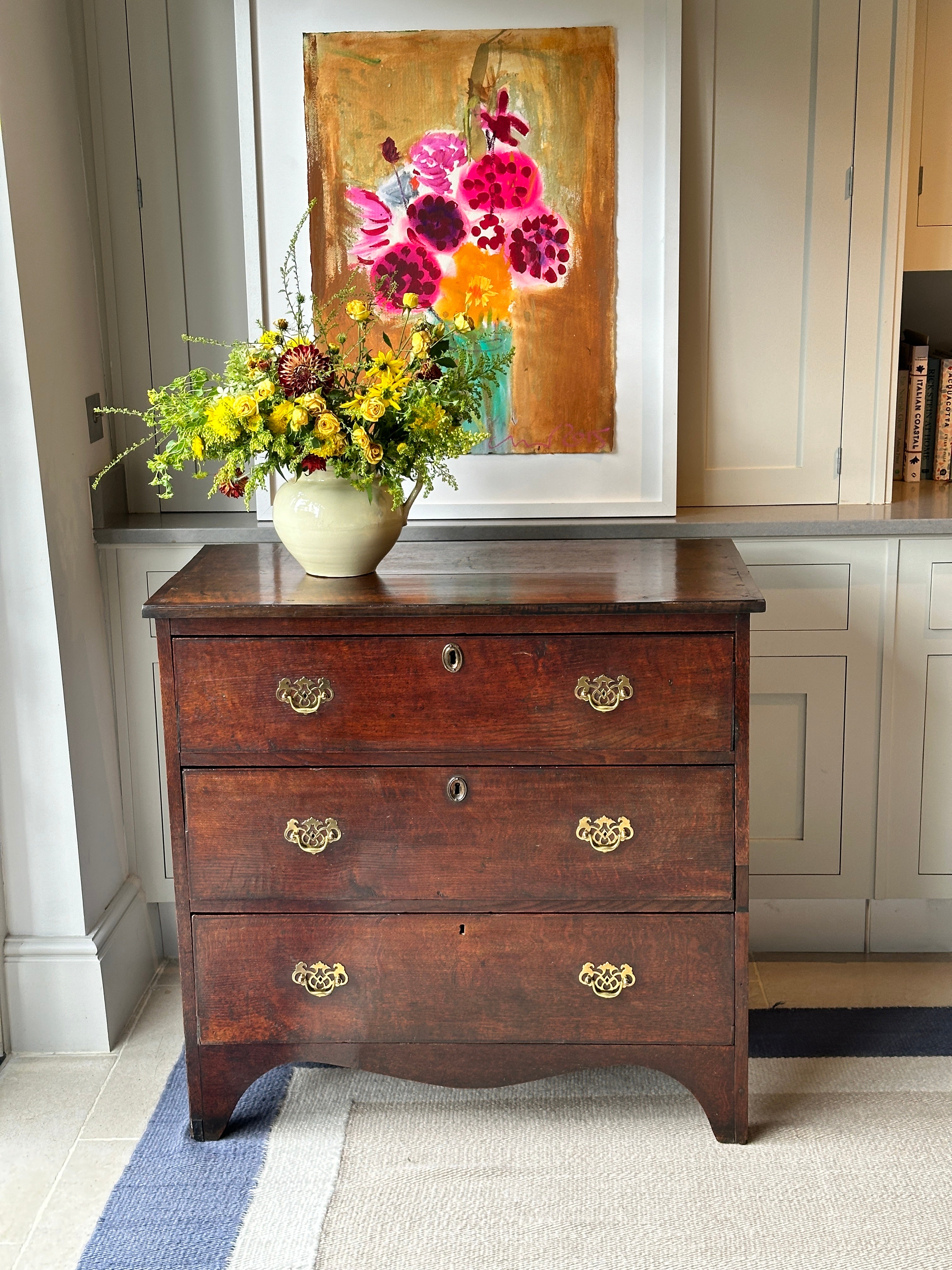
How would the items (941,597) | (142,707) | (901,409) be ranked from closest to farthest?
1. (941,597)
2. (142,707)
3. (901,409)

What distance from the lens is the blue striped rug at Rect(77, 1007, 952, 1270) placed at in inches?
75.6

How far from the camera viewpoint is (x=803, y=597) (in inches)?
99.6

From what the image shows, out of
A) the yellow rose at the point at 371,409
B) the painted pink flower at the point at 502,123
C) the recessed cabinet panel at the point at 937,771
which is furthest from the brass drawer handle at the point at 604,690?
the painted pink flower at the point at 502,123

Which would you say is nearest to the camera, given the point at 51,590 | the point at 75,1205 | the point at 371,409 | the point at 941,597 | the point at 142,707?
the point at 371,409

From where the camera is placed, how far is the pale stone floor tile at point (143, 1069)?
2.22m

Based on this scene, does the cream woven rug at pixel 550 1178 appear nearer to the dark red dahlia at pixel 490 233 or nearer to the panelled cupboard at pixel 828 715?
the panelled cupboard at pixel 828 715

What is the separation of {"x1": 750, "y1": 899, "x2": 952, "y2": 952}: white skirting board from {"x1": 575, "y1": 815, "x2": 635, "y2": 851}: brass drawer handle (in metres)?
0.81

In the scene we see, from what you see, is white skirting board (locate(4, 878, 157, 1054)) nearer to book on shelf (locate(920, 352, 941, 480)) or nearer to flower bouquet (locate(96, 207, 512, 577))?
flower bouquet (locate(96, 207, 512, 577))

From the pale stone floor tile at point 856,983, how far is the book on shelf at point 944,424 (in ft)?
3.58

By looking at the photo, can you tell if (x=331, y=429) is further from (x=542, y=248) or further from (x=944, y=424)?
(x=944, y=424)

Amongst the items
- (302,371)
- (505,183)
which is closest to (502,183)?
(505,183)

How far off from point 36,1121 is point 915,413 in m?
2.28

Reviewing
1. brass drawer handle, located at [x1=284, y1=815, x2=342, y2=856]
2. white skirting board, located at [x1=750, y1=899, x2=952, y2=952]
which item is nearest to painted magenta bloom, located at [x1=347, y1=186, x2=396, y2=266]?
brass drawer handle, located at [x1=284, y1=815, x2=342, y2=856]

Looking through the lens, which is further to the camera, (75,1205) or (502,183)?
(502,183)
